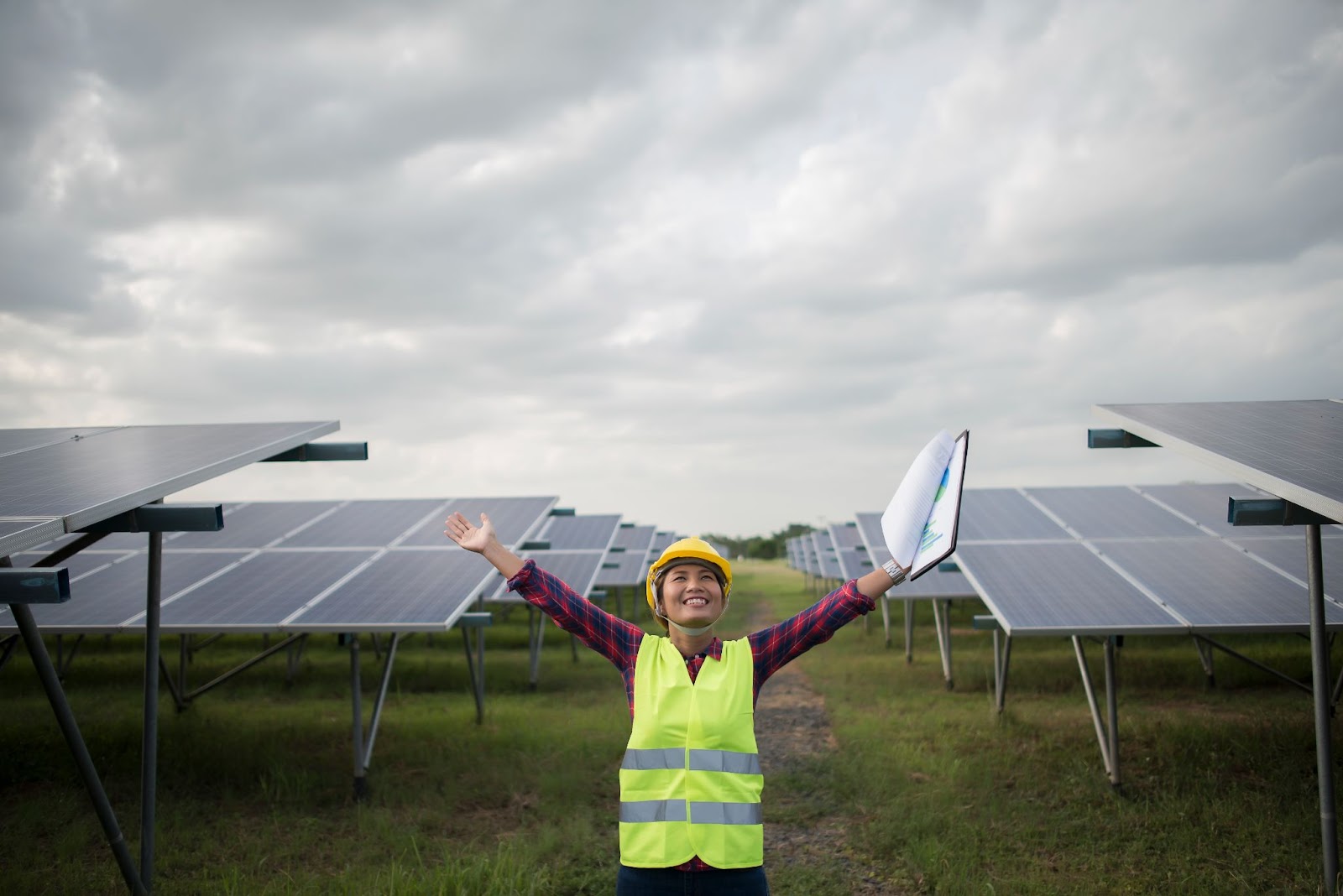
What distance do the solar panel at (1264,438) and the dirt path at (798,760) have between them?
139 inches

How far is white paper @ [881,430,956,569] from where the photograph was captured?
358 cm

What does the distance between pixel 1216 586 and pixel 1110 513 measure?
3497 millimetres

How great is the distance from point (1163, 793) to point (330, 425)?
7438 millimetres

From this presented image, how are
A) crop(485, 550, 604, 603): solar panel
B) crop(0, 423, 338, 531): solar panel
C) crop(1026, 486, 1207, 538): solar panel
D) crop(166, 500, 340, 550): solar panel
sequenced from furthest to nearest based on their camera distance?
crop(485, 550, 604, 603): solar panel → crop(166, 500, 340, 550): solar panel → crop(1026, 486, 1207, 538): solar panel → crop(0, 423, 338, 531): solar panel

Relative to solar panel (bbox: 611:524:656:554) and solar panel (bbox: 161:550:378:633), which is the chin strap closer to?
solar panel (bbox: 161:550:378:633)

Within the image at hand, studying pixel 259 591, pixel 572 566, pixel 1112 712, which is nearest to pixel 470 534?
pixel 1112 712

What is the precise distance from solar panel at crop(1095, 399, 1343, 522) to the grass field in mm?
2801

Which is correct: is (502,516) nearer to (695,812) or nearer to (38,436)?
(38,436)

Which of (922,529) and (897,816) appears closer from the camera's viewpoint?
(922,529)

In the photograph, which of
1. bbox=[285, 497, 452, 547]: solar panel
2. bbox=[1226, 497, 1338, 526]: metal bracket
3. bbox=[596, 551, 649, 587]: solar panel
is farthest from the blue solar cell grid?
bbox=[596, 551, 649, 587]: solar panel

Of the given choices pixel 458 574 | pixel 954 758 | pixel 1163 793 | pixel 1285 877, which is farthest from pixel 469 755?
pixel 1285 877

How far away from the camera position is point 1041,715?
37.0ft

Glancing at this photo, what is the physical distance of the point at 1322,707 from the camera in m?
5.99

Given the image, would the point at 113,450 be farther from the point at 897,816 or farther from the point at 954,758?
the point at 954,758
